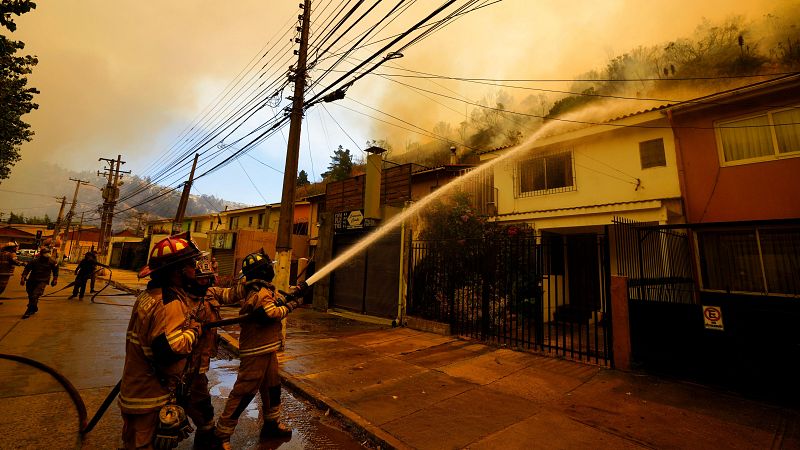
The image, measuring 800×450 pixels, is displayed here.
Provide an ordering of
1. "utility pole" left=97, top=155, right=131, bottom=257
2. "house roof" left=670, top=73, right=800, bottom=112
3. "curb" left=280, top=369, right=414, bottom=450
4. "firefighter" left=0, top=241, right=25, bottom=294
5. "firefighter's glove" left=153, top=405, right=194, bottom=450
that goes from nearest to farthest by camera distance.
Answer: "firefighter's glove" left=153, top=405, right=194, bottom=450 → "curb" left=280, top=369, right=414, bottom=450 → "house roof" left=670, top=73, right=800, bottom=112 → "firefighter" left=0, top=241, right=25, bottom=294 → "utility pole" left=97, top=155, right=131, bottom=257

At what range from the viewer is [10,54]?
736 cm

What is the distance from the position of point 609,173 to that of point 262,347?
1193 centimetres

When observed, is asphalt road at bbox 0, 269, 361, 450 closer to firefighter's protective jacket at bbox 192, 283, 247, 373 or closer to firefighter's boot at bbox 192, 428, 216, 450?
firefighter's boot at bbox 192, 428, 216, 450

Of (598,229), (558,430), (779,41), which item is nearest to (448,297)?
(558,430)

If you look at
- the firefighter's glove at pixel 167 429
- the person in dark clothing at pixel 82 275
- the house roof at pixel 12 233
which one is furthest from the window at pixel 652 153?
the house roof at pixel 12 233

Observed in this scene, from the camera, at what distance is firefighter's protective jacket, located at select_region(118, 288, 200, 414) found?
2279 mm

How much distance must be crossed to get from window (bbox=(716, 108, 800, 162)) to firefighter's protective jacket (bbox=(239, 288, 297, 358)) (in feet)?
39.9

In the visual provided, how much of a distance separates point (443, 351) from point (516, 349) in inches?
60.6

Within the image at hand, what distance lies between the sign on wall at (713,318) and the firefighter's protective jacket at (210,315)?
6450mm

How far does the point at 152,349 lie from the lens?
7.50 feet

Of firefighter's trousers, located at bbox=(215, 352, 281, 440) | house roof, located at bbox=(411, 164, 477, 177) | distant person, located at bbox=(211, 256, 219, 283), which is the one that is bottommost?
firefighter's trousers, located at bbox=(215, 352, 281, 440)

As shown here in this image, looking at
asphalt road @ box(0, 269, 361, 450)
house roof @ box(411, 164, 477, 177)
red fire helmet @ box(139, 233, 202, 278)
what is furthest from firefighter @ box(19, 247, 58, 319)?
house roof @ box(411, 164, 477, 177)

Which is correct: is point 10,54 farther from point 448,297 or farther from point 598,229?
point 598,229

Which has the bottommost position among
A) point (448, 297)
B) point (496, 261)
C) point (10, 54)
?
point (448, 297)
